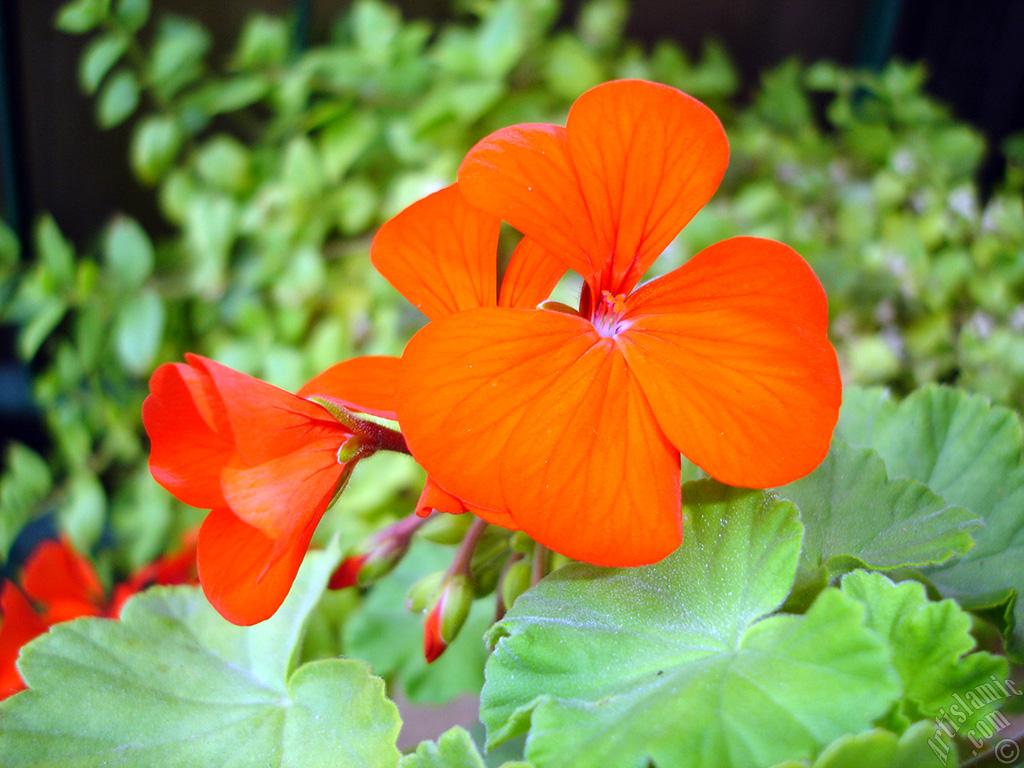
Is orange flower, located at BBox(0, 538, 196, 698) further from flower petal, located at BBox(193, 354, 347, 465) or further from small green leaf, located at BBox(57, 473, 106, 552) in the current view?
small green leaf, located at BBox(57, 473, 106, 552)

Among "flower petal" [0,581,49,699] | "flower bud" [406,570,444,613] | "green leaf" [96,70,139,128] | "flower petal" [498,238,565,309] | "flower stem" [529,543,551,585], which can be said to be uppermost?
"flower petal" [498,238,565,309]

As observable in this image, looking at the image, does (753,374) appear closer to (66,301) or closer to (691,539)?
(691,539)

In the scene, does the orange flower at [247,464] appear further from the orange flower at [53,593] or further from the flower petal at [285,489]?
the orange flower at [53,593]

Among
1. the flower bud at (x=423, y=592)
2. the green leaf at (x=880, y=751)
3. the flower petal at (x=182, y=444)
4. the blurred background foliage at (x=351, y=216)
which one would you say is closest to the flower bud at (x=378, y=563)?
the flower bud at (x=423, y=592)

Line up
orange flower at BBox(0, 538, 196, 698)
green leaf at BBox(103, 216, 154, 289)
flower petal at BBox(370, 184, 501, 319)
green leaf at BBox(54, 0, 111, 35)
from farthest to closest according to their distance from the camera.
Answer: green leaf at BBox(103, 216, 154, 289)
green leaf at BBox(54, 0, 111, 35)
orange flower at BBox(0, 538, 196, 698)
flower petal at BBox(370, 184, 501, 319)

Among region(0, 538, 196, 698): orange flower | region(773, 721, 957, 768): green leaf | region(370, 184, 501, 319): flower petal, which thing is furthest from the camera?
region(0, 538, 196, 698): orange flower

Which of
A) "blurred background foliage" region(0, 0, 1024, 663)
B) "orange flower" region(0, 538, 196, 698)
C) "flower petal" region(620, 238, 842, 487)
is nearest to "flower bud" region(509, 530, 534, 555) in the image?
"flower petal" region(620, 238, 842, 487)
